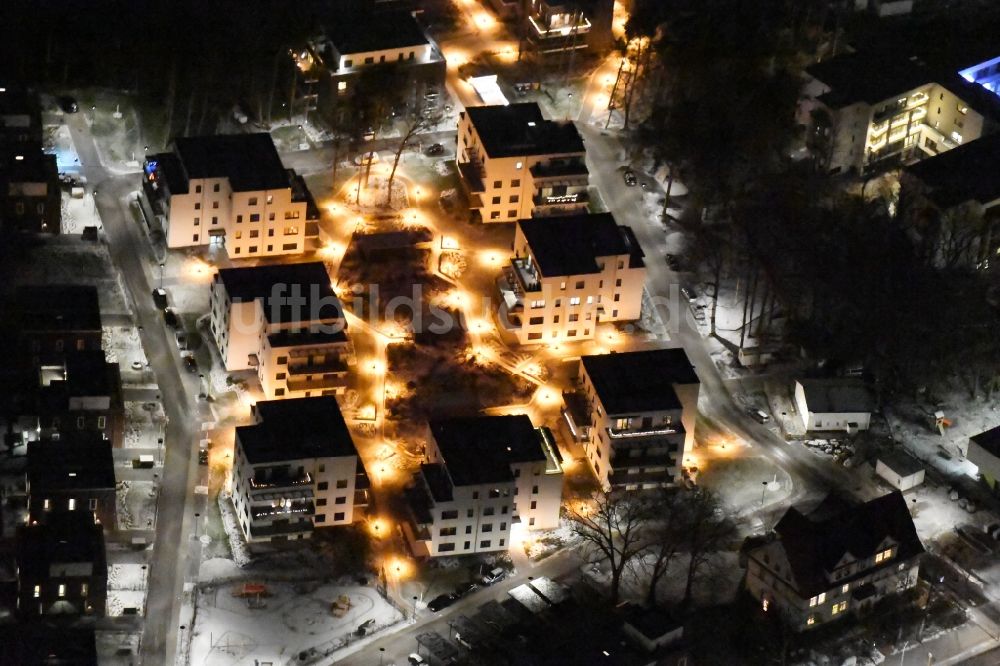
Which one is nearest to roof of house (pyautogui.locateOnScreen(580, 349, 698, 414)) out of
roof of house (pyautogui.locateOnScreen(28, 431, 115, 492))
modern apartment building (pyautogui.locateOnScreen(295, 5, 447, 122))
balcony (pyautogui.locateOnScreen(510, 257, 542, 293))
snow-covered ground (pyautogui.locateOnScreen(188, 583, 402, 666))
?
balcony (pyautogui.locateOnScreen(510, 257, 542, 293))

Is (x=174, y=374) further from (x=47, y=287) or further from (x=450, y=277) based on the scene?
(x=450, y=277)

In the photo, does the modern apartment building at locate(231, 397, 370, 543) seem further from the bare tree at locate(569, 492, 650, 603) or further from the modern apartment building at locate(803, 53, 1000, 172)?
the modern apartment building at locate(803, 53, 1000, 172)

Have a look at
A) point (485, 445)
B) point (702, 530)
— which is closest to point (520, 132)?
point (485, 445)

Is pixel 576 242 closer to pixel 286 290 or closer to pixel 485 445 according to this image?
pixel 286 290

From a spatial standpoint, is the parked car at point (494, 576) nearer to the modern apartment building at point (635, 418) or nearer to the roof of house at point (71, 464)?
the modern apartment building at point (635, 418)

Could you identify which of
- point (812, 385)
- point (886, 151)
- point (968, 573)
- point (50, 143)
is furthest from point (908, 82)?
point (50, 143)
